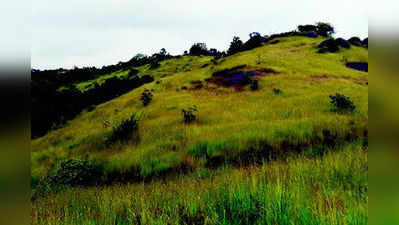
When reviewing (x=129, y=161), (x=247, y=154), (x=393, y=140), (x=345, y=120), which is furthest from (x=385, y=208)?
(x=345, y=120)

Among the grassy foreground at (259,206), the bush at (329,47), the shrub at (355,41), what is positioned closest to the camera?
the grassy foreground at (259,206)

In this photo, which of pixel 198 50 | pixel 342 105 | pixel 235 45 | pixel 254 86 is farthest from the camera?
pixel 198 50

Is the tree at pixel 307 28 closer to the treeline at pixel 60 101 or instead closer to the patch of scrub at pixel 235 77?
the patch of scrub at pixel 235 77

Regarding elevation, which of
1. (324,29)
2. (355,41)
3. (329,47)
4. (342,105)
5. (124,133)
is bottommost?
(124,133)

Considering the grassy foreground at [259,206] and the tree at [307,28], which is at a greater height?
the tree at [307,28]

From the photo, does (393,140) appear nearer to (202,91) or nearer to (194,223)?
(194,223)

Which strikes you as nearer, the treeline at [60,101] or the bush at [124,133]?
the bush at [124,133]

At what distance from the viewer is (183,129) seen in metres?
10.9

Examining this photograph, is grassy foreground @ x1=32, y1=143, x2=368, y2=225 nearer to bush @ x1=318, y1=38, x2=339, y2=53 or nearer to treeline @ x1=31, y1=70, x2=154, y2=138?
treeline @ x1=31, y1=70, x2=154, y2=138

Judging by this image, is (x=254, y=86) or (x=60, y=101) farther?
(x=60, y=101)

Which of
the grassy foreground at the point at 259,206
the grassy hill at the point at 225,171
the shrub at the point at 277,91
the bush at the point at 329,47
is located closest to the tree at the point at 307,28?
the bush at the point at 329,47

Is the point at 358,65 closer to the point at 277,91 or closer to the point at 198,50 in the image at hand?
the point at 277,91

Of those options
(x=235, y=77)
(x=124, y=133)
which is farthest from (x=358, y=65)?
(x=124, y=133)

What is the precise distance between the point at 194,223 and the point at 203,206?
1.11 feet
